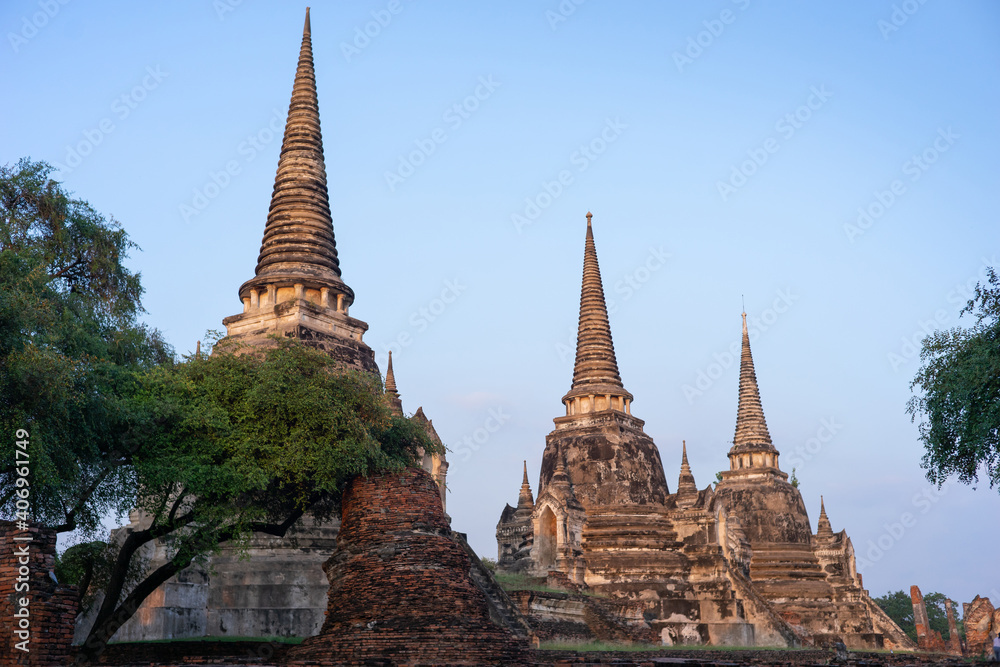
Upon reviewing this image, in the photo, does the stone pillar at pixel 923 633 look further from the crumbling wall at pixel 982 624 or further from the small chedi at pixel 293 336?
the small chedi at pixel 293 336

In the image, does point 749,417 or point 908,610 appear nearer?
point 749,417

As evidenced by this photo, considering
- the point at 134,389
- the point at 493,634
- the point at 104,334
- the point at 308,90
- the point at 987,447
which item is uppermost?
the point at 308,90

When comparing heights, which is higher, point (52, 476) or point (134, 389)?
point (134, 389)

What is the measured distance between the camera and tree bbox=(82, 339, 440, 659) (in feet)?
57.8

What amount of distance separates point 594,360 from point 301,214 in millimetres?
15265

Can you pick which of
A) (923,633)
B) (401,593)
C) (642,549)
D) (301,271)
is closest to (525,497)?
(642,549)

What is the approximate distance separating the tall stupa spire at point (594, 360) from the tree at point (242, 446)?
65.1 feet

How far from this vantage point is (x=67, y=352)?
1694cm

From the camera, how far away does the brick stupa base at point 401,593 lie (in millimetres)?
16828

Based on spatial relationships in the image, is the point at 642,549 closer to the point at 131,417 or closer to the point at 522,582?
the point at 522,582

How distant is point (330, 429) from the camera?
18.6m

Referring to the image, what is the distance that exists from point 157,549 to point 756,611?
2003cm

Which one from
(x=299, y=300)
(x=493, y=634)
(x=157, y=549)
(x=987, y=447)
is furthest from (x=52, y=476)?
(x=987, y=447)

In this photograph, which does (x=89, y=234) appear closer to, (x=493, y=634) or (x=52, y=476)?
(x=52, y=476)
